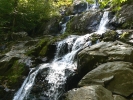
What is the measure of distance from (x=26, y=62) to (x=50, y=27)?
345 inches

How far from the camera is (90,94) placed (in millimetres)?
5297

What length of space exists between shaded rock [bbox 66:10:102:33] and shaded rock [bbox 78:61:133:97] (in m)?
9.73

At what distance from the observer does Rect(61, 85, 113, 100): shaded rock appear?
5225 millimetres

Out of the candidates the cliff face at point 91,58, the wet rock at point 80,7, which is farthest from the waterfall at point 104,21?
the wet rock at point 80,7

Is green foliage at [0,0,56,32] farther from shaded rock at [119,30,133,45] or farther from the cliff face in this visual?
shaded rock at [119,30,133,45]

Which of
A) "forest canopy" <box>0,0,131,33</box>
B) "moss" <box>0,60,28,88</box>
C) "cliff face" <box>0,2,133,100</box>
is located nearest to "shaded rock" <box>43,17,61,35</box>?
"cliff face" <box>0,2,133,100</box>

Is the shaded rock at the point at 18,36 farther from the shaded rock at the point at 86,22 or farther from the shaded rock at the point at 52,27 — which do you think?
the shaded rock at the point at 86,22

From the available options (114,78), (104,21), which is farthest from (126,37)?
(104,21)

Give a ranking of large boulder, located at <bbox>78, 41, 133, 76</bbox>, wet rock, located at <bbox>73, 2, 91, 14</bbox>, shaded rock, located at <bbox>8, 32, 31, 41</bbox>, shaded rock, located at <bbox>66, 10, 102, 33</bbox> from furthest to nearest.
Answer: wet rock, located at <bbox>73, 2, 91, 14</bbox> → shaded rock, located at <bbox>8, 32, 31, 41</bbox> → shaded rock, located at <bbox>66, 10, 102, 33</bbox> → large boulder, located at <bbox>78, 41, 133, 76</bbox>

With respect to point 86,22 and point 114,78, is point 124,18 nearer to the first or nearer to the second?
point 86,22

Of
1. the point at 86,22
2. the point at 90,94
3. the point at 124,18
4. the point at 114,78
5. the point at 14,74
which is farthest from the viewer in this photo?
the point at 86,22

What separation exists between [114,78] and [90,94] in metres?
1.36

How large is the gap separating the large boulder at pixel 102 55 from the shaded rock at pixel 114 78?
0.69 m

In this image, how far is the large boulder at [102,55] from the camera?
758 cm
